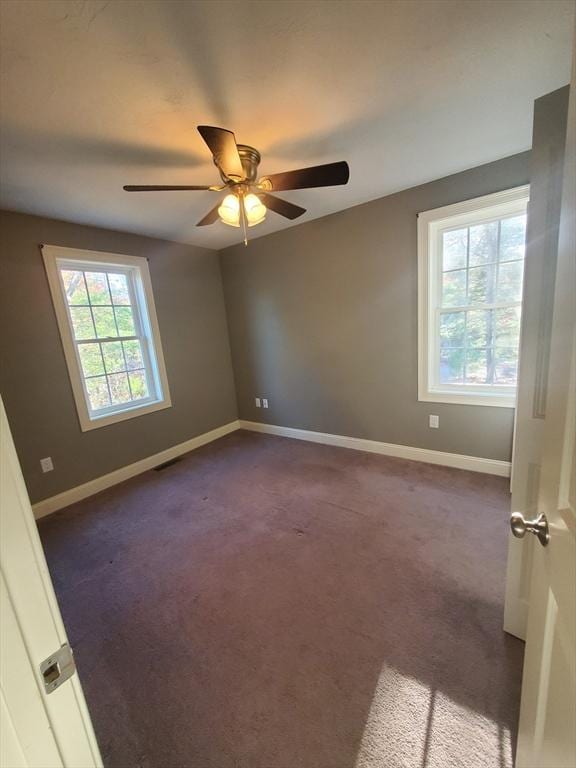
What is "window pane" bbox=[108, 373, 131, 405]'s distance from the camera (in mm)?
3236

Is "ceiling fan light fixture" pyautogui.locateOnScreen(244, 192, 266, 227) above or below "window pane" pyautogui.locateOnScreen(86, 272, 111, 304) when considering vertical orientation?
above

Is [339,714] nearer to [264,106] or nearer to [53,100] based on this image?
[264,106]

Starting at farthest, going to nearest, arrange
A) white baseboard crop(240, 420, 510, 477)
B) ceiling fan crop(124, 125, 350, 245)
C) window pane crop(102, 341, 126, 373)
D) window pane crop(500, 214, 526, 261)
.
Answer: window pane crop(102, 341, 126, 373), white baseboard crop(240, 420, 510, 477), window pane crop(500, 214, 526, 261), ceiling fan crop(124, 125, 350, 245)

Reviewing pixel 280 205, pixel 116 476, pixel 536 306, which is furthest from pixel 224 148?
pixel 116 476

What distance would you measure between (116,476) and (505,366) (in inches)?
146

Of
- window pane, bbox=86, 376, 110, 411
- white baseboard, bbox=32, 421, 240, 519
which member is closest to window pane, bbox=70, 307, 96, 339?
window pane, bbox=86, 376, 110, 411

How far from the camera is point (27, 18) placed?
1.08m

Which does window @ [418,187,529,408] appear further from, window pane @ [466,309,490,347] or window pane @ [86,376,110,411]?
window pane @ [86,376,110,411]

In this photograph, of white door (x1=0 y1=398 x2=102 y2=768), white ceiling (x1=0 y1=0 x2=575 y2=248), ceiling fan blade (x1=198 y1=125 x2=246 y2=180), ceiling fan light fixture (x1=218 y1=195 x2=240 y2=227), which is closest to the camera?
white door (x1=0 y1=398 x2=102 y2=768)

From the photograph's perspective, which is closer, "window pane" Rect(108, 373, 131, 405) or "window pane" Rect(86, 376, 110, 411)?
"window pane" Rect(86, 376, 110, 411)

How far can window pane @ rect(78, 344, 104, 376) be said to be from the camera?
2980 mm

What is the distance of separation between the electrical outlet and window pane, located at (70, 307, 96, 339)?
1101mm

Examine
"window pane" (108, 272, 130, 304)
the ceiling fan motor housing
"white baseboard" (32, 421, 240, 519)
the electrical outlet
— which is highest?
the ceiling fan motor housing

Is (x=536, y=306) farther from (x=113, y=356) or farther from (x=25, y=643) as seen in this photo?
(x=113, y=356)
